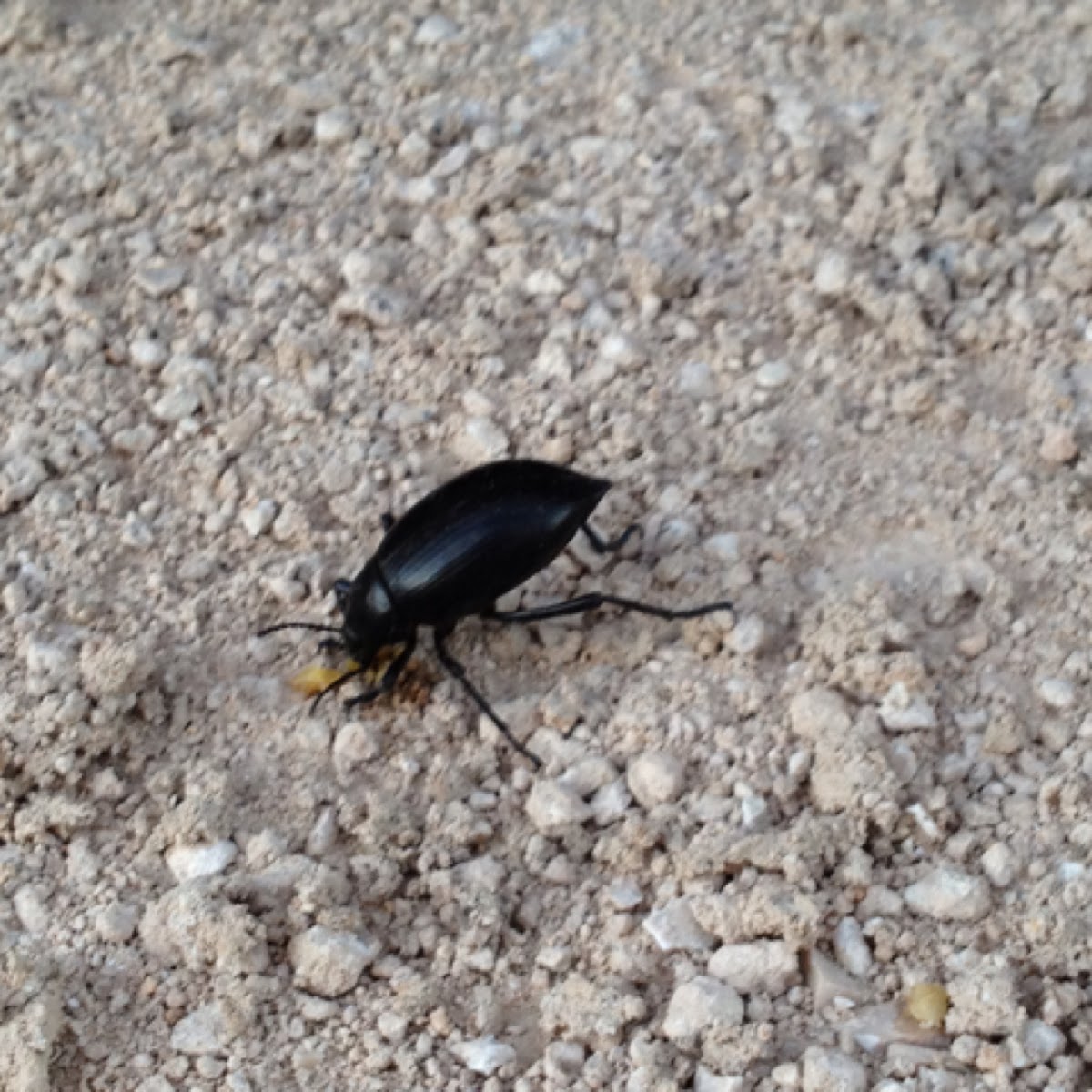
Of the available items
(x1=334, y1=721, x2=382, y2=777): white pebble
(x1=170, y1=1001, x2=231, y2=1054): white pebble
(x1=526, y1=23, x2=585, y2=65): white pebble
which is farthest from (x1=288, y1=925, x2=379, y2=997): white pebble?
(x1=526, y1=23, x2=585, y2=65): white pebble

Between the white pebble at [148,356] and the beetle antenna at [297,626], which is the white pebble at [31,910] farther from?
the white pebble at [148,356]

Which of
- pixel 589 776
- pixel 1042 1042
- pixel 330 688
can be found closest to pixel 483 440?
pixel 330 688

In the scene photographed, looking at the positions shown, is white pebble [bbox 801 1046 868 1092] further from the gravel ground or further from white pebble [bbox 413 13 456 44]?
white pebble [bbox 413 13 456 44]

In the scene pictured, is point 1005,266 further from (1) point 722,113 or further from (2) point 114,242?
(2) point 114,242

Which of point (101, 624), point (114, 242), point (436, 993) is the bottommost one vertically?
point (436, 993)

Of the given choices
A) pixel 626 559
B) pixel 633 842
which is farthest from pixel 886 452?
pixel 633 842

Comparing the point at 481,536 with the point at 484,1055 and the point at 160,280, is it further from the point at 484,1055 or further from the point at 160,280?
the point at 160,280
